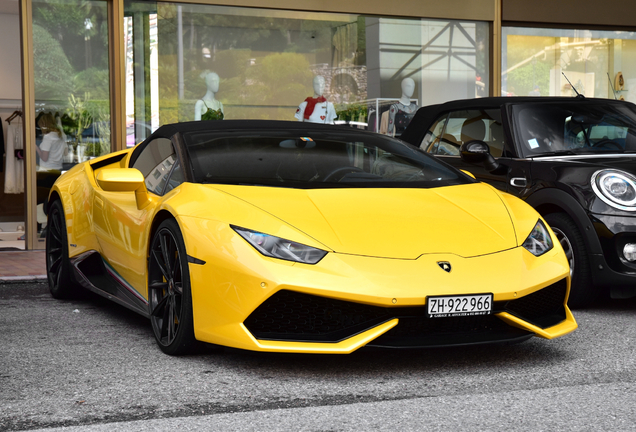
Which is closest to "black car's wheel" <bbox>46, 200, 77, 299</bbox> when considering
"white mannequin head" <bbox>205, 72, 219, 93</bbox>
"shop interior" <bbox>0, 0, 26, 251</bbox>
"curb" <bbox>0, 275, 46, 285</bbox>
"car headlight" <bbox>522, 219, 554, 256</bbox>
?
"curb" <bbox>0, 275, 46, 285</bbox>

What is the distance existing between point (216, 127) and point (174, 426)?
2353 millimetres

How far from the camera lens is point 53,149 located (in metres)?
9.93

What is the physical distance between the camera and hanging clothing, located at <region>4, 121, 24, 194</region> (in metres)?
13.3

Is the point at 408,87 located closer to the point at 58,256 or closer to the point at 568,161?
the point at 568,161

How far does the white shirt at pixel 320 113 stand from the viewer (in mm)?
11445

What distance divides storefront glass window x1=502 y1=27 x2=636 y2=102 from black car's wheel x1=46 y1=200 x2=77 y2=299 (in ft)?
26.1

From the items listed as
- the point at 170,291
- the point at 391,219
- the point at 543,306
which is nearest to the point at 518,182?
the point at 543,306

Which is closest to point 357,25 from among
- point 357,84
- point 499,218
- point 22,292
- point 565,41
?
point 357,84

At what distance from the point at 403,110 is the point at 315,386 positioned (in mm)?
8610

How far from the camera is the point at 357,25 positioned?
11.6m

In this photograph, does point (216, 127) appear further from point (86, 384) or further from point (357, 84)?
point (357, 84)

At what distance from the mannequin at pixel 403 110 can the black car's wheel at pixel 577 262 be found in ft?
20.9

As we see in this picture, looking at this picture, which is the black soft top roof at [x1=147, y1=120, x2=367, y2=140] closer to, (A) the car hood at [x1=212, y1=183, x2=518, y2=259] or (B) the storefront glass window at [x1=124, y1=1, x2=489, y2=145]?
(A) the car hood at [x1=212, y1=183, x2=518, y2=259]

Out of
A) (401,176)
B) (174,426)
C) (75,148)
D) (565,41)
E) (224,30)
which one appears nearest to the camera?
(174,426)
